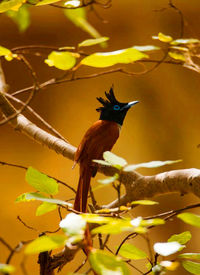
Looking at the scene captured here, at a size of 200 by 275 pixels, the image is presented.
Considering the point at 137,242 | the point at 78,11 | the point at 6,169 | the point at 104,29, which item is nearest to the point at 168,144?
the point at 137,242

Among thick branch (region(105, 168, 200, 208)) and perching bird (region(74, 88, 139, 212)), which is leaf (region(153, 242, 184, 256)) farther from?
perching bird (region(74, 88, 139, 212))

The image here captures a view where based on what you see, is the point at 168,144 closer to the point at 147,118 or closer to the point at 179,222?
the point at 147,118

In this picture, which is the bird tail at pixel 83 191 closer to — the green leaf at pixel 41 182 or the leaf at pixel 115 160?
the green leaf at pixel 41 182

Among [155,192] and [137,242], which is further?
[137,242]

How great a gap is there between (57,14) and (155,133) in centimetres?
108

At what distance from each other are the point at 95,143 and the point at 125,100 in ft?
5.71

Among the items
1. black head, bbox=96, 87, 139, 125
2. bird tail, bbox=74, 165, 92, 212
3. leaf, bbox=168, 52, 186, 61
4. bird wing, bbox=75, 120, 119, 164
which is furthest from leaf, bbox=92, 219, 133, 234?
black head, bbox=96, 87, 139, 125

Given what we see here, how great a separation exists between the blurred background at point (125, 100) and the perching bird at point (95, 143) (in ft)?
4.72

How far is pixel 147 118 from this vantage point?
3232mm

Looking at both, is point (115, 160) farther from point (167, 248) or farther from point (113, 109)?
point (113, 109)

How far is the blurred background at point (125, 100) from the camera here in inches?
122

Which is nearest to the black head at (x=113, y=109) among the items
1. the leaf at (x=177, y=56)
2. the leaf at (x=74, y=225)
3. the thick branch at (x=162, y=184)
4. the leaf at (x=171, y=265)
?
the thick branch at (x=162, y=184)

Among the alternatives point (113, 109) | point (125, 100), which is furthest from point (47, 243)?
point (125, 100)

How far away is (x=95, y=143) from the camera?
1440 millimetres
